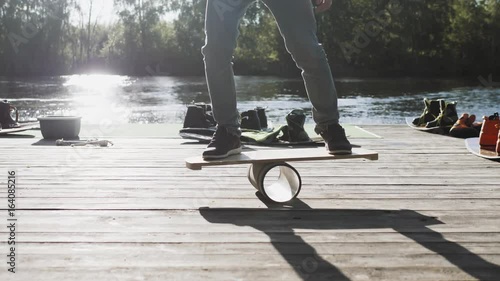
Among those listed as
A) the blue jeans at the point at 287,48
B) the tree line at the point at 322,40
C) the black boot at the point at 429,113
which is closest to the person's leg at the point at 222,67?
the blue jeans at the point at 287,48

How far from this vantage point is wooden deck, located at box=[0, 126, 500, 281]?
1.70 meters

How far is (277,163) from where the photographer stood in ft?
8.77

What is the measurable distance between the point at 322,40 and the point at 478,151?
133 feet

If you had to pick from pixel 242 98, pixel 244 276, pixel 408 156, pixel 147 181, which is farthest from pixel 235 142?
pixel 242 98

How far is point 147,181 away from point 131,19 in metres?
50.4

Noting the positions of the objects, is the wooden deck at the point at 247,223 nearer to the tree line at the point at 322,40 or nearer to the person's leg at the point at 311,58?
the person's leg at the point at 311,58

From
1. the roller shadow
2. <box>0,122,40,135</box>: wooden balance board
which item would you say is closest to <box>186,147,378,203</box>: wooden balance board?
the roller shadow

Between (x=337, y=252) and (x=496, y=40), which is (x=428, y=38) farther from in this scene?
(x=337, y=252)

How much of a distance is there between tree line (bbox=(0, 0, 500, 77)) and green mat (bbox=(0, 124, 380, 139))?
3584 centimetres

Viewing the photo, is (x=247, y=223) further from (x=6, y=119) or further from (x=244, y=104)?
(x=244, y=104)

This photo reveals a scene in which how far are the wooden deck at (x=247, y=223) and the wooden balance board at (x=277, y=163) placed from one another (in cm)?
7

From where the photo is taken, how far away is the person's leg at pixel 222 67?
256cm

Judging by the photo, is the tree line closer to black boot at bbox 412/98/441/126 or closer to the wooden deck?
black boot at bbox 412/98/441/126

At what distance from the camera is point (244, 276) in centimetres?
163
